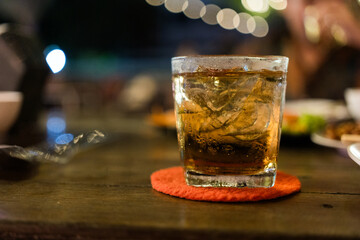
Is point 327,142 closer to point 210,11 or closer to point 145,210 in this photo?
point 145,210

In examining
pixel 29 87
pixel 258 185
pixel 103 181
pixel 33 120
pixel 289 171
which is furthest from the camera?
pixel 33 120

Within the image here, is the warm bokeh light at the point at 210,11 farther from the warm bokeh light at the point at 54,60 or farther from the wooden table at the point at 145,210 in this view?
the wooden table at the point at 145,210

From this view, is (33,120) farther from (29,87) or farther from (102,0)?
(102,0)

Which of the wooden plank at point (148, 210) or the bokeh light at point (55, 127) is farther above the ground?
the wooden plank at point (148, 210)

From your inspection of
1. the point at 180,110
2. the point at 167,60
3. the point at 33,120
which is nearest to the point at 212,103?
the point at 180,110

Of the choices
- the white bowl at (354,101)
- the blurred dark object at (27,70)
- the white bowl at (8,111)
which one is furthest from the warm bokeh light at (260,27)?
the white bowl at (8,111)

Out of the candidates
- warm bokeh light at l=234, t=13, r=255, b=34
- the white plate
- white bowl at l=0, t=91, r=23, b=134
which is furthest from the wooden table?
warm bokeh light at l=234, t=13, r=255, b=34

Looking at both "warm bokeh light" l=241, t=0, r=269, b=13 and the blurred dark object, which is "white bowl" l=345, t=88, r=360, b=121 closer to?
the blurred dark object

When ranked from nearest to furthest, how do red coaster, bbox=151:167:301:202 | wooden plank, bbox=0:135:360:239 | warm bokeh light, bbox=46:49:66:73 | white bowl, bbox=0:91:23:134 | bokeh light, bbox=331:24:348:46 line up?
wooden plank, bbox=0:135:360:239 → red coaster, bbox=151:167:301:202 → white bowl, bbox=0:91:23:134 → warm bokeh light, bbox=46:49:66:73 → bokeh light, bbox=331:24:348:46
